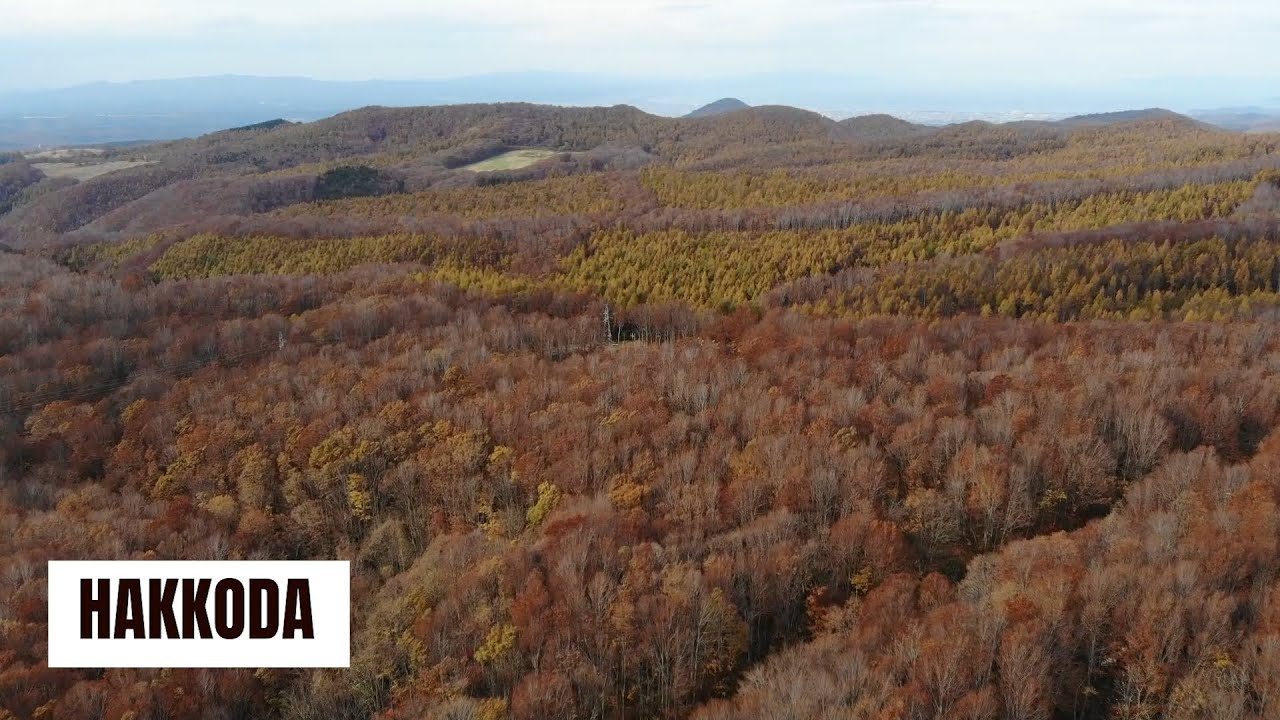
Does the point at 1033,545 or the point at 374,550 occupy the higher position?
the point at 1033,545

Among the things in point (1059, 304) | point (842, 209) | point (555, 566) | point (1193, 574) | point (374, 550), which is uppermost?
point (842, 209)

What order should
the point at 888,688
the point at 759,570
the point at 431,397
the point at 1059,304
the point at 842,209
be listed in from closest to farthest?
the point at 888,688 → the point at 759,570 → the point at 431,397 → the point at 1059,304 → the point at 842,209

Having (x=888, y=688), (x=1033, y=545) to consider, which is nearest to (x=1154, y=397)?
(x=1033, y=545)

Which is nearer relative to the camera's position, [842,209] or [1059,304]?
[1059,304]

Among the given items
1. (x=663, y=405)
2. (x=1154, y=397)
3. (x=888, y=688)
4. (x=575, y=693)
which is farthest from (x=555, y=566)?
(x=1154, y=397)

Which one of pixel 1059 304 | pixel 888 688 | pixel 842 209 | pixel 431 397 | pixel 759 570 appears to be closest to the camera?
pixel 888 688

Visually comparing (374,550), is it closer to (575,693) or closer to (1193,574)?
(575,693)

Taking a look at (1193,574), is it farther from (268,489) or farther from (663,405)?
(268,489)
